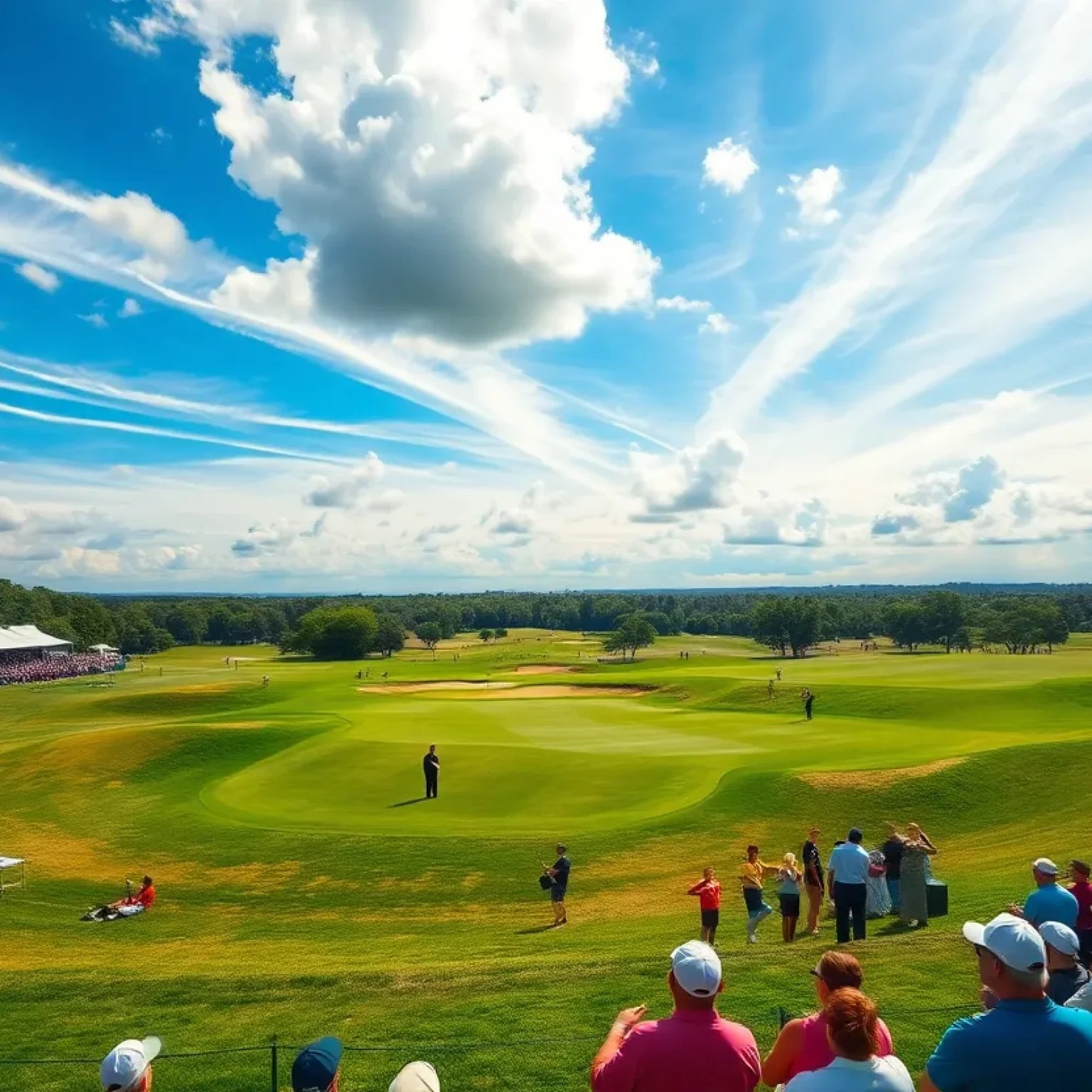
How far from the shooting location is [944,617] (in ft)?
475

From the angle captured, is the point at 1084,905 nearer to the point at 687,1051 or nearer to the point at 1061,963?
Answer: the point at 1061,963

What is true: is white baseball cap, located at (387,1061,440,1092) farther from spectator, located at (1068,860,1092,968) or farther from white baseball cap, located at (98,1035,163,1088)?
spectator, located at (1068,860,1092,968)

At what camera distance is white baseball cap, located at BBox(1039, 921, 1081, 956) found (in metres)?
6.59

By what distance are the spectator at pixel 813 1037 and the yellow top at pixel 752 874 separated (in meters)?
10.4

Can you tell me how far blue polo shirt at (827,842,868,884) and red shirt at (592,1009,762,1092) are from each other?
9.79 meters

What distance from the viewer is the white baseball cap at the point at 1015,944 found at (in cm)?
445

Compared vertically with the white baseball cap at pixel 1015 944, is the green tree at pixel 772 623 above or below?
below

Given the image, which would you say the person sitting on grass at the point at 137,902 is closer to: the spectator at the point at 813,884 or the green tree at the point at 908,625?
the spectator at the point at 813,884

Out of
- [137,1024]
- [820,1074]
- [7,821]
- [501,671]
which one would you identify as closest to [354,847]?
[137,1024]

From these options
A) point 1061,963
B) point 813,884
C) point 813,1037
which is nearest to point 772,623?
point 813,884

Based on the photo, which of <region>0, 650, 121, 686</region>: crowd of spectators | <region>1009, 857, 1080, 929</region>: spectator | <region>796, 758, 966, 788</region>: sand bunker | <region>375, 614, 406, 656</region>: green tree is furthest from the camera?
<region>375, 614, 406, 656</region>: green tree

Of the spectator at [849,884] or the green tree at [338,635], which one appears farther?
the green tree at [338,635]

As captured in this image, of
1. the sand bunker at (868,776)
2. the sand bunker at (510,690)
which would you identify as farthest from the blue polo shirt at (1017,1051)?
the sand bunker at (510,690)

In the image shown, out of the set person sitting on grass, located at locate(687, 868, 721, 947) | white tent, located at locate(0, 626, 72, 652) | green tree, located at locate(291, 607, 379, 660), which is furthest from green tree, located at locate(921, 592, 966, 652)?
white tent, located at locate(0, 626, 72, 652)
